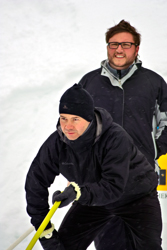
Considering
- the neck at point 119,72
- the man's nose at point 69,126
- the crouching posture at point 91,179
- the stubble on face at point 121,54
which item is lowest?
the crouching posture at point 91,179

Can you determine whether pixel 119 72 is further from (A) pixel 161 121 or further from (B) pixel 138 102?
(A) pixel 161 121

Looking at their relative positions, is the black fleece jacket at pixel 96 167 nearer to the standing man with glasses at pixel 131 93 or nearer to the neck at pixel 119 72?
the standing man with glasses at pixel 131 93


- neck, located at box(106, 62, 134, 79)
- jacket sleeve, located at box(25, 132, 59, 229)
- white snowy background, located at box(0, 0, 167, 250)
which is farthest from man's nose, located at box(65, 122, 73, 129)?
white snowy background, located at box(0, 0, 167, 250)

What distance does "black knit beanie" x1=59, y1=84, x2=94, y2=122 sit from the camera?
1.65 meters

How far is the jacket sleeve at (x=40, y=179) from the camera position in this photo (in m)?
1.79

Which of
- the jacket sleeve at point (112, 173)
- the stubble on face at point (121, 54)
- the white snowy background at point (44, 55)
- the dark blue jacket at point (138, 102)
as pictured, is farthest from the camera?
the white snowy background at point (44, 55)

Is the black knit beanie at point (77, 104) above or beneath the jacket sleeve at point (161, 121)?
above

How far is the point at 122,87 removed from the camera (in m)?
2.48

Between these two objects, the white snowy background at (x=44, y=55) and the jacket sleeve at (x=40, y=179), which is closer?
the jacket sleeve at (x=40, y=179)

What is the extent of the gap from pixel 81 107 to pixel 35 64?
4.35 meters

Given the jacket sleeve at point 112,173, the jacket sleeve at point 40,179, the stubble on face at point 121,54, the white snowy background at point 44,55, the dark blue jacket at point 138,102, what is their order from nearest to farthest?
1. the jacket sleeve at point 112,173
2. the jacket sleeve at point 40,179
3. the dark blue jacket at point 138,102
4. the stubble on face at point 121,54
5. the white snowy background at point 44,55

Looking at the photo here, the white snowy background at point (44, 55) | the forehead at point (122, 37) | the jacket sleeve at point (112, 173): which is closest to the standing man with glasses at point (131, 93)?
the forehead at point (122, 37)

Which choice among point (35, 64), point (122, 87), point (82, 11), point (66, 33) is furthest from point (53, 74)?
point (122, 87)

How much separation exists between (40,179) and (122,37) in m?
1.20
